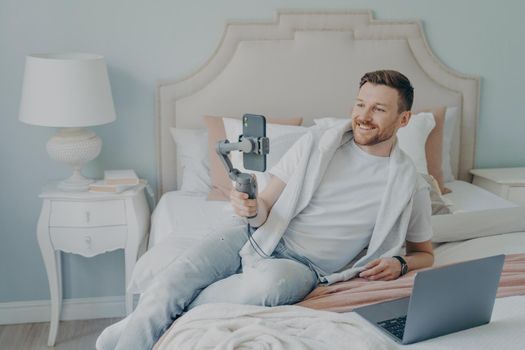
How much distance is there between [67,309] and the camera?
3428mm

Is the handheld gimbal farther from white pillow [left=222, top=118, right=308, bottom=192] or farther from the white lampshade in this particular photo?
the white lampshade

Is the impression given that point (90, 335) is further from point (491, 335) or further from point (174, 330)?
point (491, 335)

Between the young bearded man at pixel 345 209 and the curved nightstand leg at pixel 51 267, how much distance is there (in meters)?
1.09

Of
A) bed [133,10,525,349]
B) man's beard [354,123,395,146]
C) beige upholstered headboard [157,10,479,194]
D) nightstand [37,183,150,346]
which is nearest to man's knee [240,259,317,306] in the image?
man's beard [354,123,395,146]

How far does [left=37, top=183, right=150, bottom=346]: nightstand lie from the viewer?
307cm

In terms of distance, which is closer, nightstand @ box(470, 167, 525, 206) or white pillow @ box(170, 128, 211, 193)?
white pillow @ box(170, 128, 211, 193)

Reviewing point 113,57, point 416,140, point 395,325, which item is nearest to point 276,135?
point 416,140

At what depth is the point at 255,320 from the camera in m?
1.84

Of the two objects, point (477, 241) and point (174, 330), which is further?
point (477, 241)

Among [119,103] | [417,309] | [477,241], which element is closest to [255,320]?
[417,309]

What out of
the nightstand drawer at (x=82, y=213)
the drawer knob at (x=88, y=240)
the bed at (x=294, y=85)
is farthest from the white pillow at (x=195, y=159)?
the drawer knob at (x=88, y=240)

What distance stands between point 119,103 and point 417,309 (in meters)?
1.92

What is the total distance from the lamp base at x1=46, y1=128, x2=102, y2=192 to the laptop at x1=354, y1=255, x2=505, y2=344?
1542 mm

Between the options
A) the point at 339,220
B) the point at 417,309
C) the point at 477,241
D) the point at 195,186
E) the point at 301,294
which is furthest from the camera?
the point at 195,186
